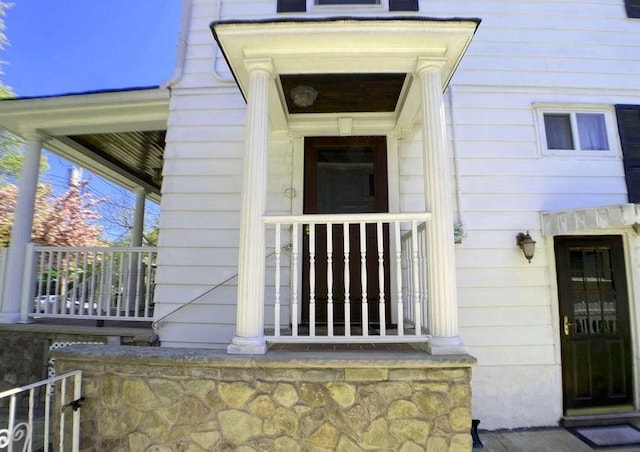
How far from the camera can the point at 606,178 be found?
392 cm

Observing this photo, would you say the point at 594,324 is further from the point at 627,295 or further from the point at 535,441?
the point at 535,441

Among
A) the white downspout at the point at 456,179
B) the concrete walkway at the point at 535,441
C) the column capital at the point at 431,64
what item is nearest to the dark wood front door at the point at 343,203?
the white downspout at the point at 456,179

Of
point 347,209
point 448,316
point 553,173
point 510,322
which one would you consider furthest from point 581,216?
point 347,209

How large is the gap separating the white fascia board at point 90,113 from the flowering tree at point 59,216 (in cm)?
585

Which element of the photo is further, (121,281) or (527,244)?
(121,281)

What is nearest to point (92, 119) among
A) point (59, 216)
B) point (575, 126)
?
point (575, 126)

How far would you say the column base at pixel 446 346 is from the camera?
233 cm

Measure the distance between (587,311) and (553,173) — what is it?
60.2 inches

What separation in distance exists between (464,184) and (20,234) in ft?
17.2

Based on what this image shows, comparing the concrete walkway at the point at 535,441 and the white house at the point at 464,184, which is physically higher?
the white house at the point at 464,184

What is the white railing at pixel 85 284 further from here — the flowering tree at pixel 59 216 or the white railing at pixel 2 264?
the flowering tree at pixel 59 216

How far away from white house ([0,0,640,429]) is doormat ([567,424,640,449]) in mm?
156

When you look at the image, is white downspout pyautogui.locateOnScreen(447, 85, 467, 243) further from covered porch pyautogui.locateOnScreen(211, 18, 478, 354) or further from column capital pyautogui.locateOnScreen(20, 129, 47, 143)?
column capital pyautogui.locateOnScreen(20, 129, 47, 143)

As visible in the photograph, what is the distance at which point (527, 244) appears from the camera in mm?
3639
